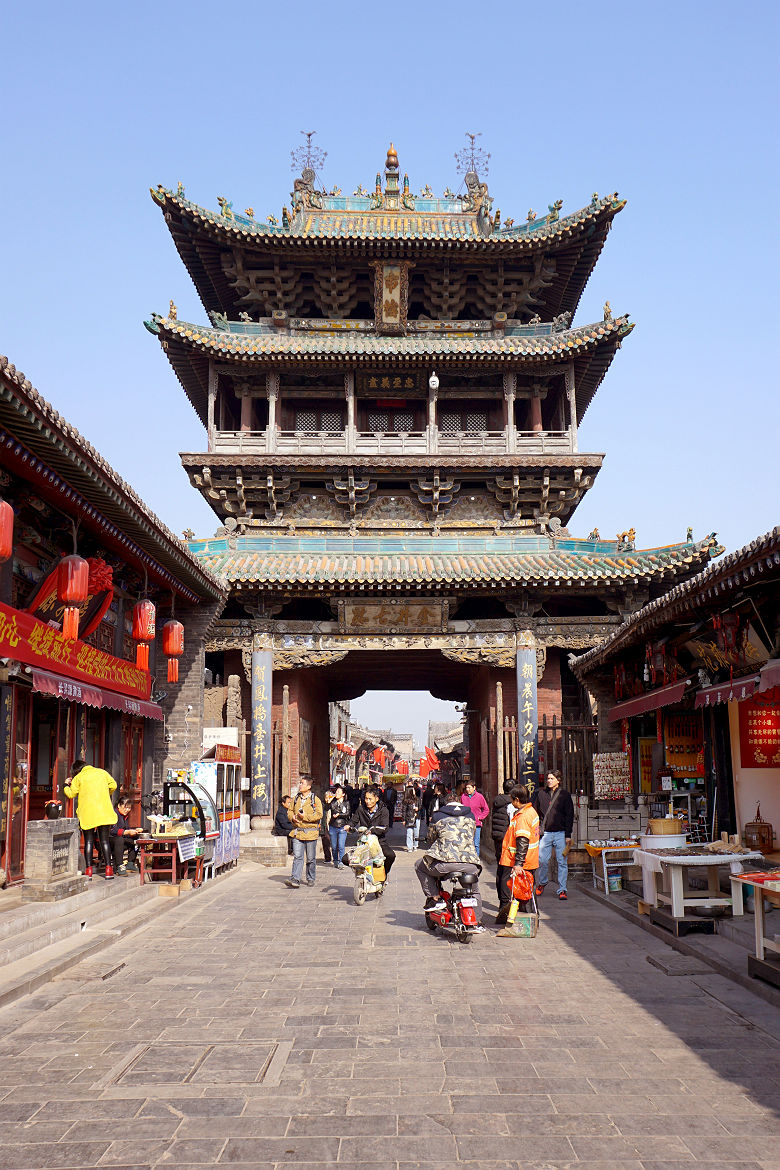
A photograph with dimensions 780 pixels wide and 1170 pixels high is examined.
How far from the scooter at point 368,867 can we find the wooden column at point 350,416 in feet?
33.6

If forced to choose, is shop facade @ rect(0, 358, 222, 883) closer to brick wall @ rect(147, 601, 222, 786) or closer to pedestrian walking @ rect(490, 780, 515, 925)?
brick wall @ rect(147, 601, 222, 786)

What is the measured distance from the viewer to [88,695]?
37.4 ft

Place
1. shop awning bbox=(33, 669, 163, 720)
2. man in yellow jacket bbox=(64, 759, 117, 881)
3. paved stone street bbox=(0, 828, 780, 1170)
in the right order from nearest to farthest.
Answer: paved stone street bbox=(0, 828, 780, 1170), shop awning bbox=(33, 669, 163, 720), man in yellow jacket bbox=(64, 759, 117, 881)

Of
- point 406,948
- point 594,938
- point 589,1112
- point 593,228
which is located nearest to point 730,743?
point 594,938

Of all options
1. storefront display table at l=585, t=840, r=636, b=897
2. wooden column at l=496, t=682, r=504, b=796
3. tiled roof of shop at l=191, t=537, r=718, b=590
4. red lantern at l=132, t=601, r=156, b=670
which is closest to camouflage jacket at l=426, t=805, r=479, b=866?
storefront display table at l=585, t=840, r=636, b=897

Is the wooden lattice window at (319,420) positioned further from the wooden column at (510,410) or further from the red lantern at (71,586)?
the red lantern at (71,586)

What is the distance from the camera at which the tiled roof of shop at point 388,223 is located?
65.8 ft

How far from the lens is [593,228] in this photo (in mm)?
20672

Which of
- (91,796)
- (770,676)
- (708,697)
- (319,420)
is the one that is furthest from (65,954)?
(319,420)

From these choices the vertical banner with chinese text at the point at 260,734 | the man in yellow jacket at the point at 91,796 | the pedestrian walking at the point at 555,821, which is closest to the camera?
the man in yellow jacket at the point at 91,796

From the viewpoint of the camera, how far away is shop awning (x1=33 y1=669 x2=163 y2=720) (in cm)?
1016

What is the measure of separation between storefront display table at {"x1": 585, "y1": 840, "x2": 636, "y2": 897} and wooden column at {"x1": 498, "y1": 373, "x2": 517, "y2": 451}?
10.2 m

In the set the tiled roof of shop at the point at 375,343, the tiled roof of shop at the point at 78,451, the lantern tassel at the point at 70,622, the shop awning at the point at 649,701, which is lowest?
the shop awning at the point at 649,701

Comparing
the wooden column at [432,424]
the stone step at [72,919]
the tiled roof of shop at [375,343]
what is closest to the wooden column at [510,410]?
the tiled roof of shop at [375,343]
